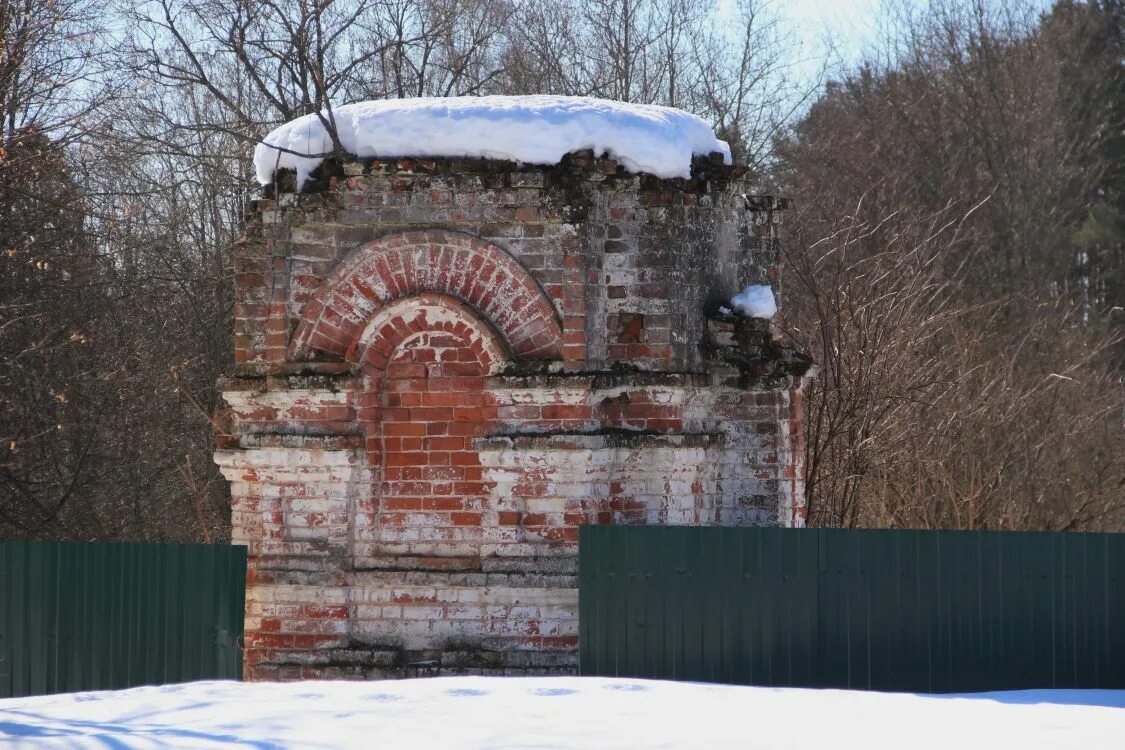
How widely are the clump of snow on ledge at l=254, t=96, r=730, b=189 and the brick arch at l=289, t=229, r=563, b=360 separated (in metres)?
0.54

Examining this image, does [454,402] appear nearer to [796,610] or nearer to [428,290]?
[428,290]

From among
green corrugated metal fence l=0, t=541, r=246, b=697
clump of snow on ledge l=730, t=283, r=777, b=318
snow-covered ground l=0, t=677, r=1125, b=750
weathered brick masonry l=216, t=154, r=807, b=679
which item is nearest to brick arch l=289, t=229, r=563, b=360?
weathered brick masonry l=216, t=154, r=807, b=679

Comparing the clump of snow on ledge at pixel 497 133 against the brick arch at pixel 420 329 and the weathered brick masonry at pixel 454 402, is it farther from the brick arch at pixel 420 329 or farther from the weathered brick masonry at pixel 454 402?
the brick arch at pixel 420 329

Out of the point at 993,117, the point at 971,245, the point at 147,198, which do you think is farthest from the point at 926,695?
the point at 993,117

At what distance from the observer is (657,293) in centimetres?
820

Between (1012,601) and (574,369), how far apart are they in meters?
2.72

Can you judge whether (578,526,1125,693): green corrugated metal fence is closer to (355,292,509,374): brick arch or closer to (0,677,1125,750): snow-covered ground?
(0,677,1125,750): snow-covered ground

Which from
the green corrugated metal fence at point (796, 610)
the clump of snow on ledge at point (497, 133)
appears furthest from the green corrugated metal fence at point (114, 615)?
the clump of snow on ledge at point (497, 133)

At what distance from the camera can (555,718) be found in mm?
6375

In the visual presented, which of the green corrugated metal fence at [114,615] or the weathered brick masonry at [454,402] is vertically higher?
the weathered brick masonry at [454,402]

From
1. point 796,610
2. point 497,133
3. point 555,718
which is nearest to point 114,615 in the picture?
point 555,718

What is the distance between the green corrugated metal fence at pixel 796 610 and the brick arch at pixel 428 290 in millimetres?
1240

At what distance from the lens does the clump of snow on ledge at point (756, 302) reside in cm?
855

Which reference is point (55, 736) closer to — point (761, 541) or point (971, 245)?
point (761, 541)
